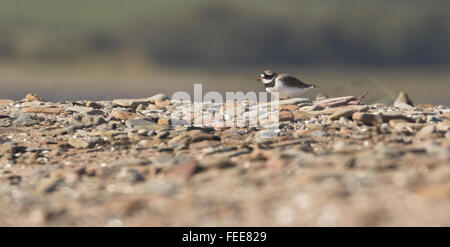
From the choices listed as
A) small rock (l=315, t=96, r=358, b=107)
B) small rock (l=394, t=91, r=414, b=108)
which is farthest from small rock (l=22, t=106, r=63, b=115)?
small rock (l=394, t=91, r=414, b=108)

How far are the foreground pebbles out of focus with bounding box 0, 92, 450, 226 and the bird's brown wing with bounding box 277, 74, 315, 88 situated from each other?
2753 mm

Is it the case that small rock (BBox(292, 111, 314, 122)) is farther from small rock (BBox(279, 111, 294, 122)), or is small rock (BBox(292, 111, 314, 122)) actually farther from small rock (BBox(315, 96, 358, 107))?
small rock (BBox(315, 96, 358, 107))

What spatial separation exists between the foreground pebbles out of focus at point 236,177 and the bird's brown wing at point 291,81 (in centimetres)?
275

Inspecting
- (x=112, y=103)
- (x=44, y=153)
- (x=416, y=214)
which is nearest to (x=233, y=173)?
(x=416, y=214)

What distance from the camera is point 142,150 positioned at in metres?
5.79

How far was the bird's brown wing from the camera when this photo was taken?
32.6 feet

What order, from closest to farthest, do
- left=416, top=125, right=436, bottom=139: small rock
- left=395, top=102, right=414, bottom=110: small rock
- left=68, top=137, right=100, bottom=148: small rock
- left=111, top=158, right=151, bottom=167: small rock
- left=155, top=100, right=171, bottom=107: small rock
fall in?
left=111, top=158, right=151, bottom=167: small rock
left=416, top=125, right=436, bottom=139: small rock
left=68, top=137, right=100, bottom=148: small rock
left=395, top=102, right=414, bottom=110: small rock
left=155, top=100, right=171, bottom=107: small rock

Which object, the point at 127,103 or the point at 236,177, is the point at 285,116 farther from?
the point at 127,103

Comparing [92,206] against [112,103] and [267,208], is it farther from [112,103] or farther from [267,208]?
[112,103]

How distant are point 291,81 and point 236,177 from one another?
6451mm

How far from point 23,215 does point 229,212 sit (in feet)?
5.92

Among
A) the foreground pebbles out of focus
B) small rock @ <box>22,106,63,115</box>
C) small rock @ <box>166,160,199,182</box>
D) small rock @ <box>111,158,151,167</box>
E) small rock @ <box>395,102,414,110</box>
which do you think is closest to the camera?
the foreground pebbles out of focus
